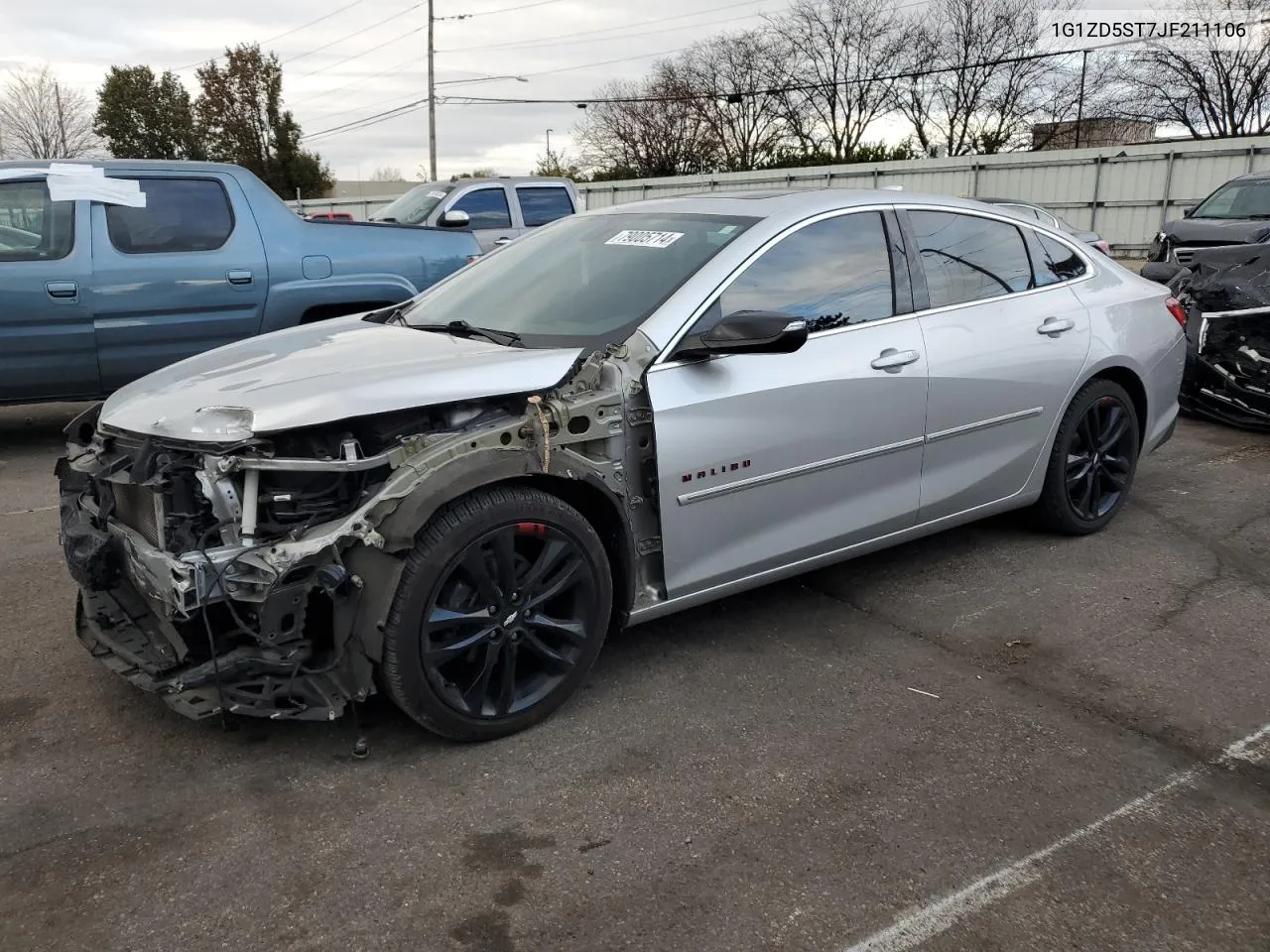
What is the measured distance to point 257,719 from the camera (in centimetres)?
333

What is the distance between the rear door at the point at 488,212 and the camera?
40.4 feet

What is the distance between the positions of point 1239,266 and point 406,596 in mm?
6628

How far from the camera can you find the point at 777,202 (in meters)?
4.02

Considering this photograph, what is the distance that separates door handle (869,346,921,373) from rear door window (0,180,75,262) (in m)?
5.44

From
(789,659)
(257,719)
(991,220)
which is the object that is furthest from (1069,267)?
(257,719)

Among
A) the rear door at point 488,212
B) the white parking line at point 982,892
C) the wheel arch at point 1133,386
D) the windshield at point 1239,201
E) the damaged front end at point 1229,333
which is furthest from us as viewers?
the windshield at point 1239,201

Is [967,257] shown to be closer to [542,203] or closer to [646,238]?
[646,238]

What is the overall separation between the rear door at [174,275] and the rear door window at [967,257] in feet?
15.7

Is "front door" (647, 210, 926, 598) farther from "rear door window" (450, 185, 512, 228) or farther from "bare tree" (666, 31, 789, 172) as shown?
"bare tree" (666, 31, 789, 172)

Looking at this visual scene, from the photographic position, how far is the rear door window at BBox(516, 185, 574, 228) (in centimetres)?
1273

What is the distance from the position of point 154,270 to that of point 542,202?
6790 mm

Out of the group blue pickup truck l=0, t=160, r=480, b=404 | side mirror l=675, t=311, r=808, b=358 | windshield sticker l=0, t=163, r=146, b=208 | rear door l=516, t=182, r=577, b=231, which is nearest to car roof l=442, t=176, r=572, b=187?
rear door l=516, t=182, r=577, b=231

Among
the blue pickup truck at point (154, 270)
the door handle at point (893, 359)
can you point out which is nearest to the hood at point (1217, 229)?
the blue pickup truck at point (154, 270)

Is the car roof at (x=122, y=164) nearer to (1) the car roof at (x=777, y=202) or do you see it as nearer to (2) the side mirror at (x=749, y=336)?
(1) the car roof at (x=777, y=202)
